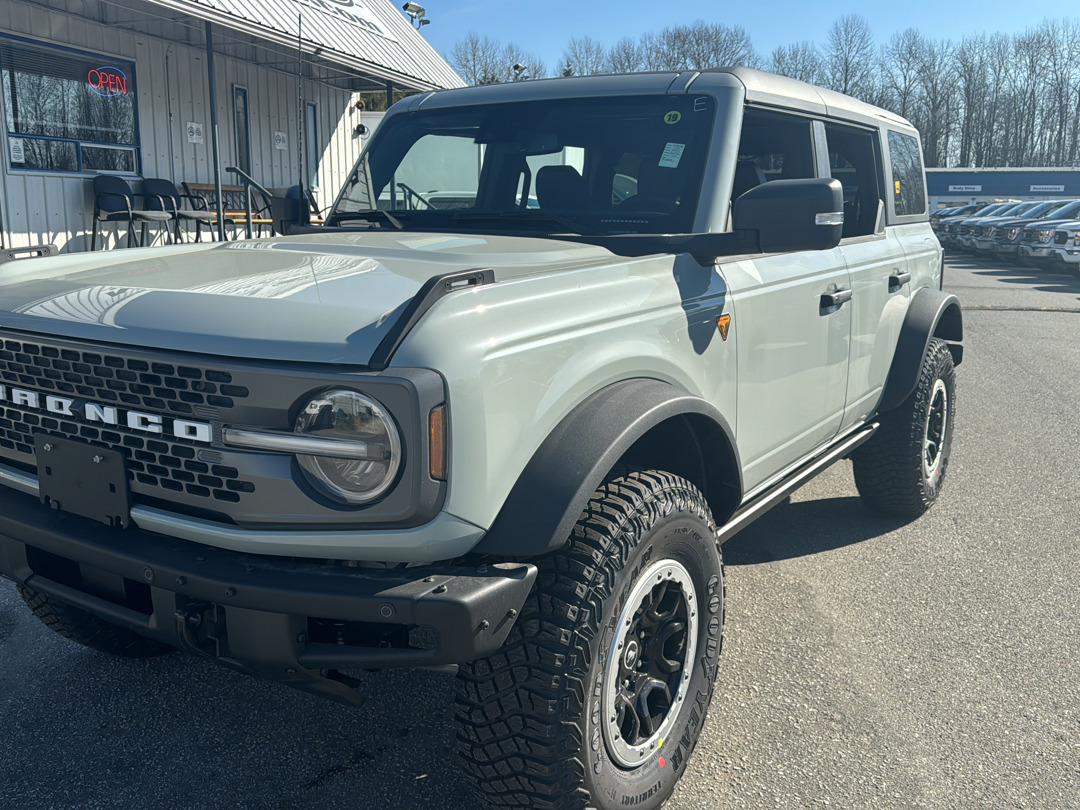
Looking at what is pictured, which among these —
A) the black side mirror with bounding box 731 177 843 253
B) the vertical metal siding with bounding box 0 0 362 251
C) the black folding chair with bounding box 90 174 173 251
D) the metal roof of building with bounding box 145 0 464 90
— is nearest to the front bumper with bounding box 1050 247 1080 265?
the metal roof of building with bounding box 145 0 464 90

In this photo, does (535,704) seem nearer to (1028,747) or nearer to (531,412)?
(531,412)

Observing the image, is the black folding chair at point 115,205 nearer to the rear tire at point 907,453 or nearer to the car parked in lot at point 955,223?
the rear tire at point 907,453

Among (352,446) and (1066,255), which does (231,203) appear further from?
(1066,255)

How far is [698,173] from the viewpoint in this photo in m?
3.08

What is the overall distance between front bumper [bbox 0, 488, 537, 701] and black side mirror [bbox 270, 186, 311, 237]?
2.17 m

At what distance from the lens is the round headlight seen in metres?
1.90

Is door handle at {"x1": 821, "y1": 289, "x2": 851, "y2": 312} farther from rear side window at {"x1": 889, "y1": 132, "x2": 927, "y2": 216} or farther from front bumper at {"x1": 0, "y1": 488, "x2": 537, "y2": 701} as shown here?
front bumper at {"x1": 0, "y1": 488, "x2": 537, "y2": 701}

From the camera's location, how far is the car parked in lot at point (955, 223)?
102ft

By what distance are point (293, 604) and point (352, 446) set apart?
1.12 feet

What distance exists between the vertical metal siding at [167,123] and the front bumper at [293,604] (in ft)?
31.0

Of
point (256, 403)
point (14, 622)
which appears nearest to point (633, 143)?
point (256, 403)

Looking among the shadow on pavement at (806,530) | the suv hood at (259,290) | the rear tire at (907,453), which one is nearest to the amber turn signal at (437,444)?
the suv hood at (259,290)

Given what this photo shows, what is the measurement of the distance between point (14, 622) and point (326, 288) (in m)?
2.44

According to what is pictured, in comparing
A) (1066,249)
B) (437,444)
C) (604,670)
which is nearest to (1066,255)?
(1066,249)
